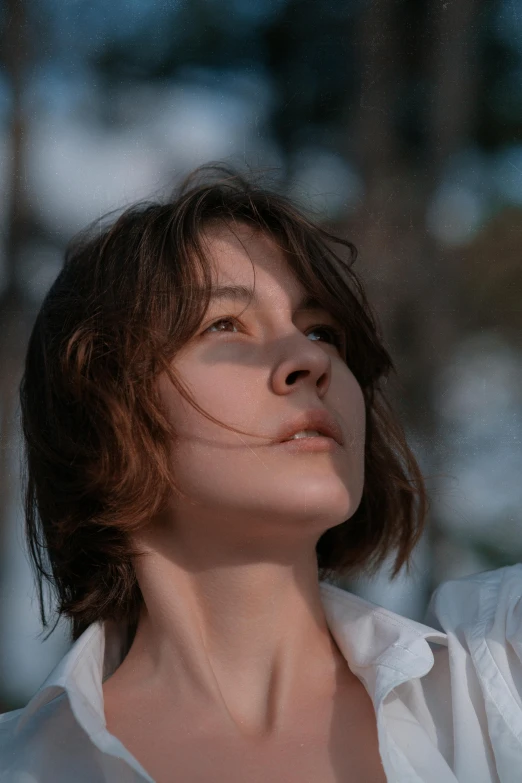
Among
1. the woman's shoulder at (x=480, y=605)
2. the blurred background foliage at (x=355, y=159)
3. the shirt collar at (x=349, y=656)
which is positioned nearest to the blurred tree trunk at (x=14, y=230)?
the blurred background foliage at (x=355, y=159)

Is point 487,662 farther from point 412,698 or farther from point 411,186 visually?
point 411,186

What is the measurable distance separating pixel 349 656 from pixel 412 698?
0.11 metres

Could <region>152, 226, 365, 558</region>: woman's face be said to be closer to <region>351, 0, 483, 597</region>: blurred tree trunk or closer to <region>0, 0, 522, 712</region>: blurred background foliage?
<region>0, 0, 522, 712</region>: blurred background foliage

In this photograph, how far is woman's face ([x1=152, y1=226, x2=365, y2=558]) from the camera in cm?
107

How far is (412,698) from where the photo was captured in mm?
1110

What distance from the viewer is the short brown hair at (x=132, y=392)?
3.83ft

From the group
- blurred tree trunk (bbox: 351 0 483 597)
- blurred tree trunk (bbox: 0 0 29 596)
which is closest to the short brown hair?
blurred tree trunk (bbox: 0 0 29 596)

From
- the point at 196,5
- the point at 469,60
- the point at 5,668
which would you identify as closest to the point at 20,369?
the point at 5,668

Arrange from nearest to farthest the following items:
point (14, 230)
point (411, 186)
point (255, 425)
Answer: point (255, 425) < point (14, 230) < point (411, 186)

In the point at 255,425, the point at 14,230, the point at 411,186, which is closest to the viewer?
the point at 255,425

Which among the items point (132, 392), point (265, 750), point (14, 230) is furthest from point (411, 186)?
point (265, 750)

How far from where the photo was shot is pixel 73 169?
1.83 metres

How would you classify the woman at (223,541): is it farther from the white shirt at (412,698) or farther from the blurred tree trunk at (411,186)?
the blurred tree trunk at (411,186)

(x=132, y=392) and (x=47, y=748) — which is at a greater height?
(x=132, y=392)
